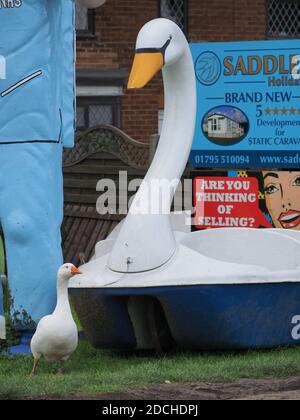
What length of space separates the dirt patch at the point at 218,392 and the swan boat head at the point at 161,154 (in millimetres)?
1137

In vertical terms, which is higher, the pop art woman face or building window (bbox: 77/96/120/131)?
building window (bbox: 77/96/120/131)

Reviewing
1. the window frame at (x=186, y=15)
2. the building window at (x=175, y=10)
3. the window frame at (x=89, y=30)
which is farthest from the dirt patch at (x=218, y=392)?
the building window at (x=175, y=10)

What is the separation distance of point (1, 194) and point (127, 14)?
10349 mm

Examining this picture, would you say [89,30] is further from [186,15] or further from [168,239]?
[168,239]

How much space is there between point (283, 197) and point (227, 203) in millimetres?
647

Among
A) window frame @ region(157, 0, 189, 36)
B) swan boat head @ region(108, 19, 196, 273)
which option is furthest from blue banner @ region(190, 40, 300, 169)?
window frame @ region(157, 0, 189, 36)

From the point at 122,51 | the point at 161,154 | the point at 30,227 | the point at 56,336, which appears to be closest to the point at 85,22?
the point at 122,51

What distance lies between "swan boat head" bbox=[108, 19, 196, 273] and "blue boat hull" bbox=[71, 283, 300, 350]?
25cm

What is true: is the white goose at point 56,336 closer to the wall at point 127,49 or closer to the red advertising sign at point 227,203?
the red advertising sign at point 227,203

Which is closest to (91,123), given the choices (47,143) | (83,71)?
(83,71)

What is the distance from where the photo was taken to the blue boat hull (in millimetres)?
8078

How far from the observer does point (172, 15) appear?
18.8m

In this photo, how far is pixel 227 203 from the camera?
1186 cm

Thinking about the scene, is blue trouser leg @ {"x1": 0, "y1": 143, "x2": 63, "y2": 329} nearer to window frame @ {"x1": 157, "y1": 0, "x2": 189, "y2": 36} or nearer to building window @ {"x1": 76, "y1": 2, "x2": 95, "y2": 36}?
building window @ {"x1": 76, "y1": 2, "x2": 95, "y2": 36}
